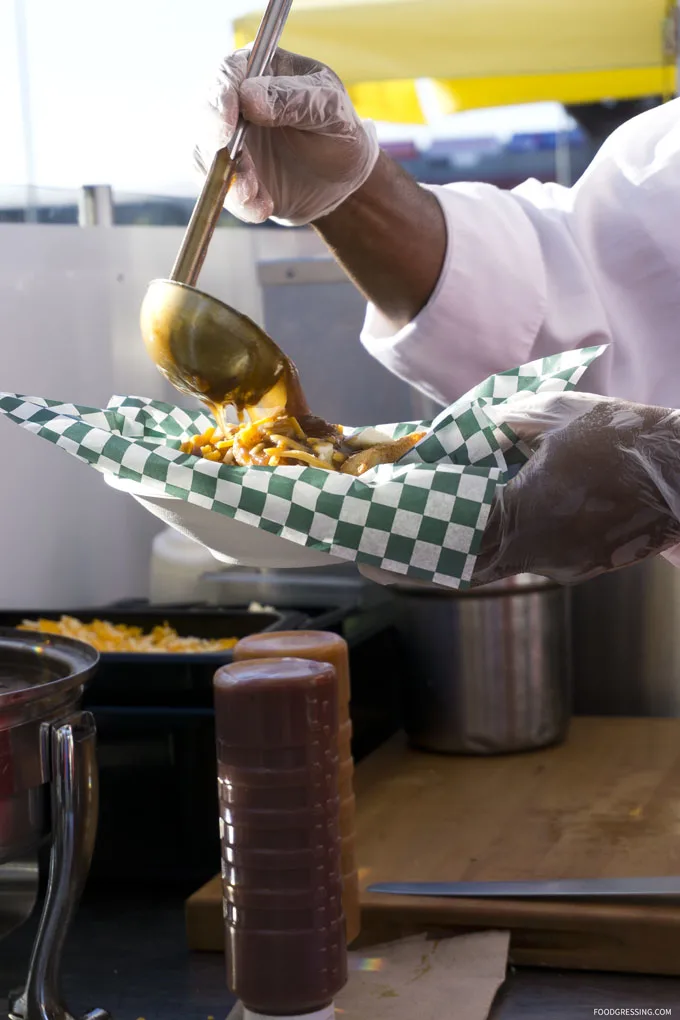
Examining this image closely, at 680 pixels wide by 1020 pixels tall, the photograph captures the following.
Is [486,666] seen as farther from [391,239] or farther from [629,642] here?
[391,239]

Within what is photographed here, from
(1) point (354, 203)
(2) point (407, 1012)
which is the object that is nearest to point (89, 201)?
(1) point (354, 203)

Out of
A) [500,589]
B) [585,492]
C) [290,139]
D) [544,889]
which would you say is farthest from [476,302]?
[544,889]

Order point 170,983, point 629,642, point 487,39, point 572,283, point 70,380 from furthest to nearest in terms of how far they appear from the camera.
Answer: point 487,39
point 629,642
point 70,380
point 572,283
point 170,983

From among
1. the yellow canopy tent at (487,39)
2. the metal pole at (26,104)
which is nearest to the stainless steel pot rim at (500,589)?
the metal pole at (26,104)

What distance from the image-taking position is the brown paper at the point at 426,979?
0.99 m

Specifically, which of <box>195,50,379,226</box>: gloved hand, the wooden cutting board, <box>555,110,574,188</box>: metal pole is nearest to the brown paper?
the wooden cutting board

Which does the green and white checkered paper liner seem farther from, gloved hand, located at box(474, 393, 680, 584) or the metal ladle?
the metal ladle

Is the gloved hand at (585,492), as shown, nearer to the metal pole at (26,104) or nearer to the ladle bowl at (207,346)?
the ladle bowl at (207,346)

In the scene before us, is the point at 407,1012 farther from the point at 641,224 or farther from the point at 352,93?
the point at 352,93

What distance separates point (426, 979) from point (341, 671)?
11.4 inches

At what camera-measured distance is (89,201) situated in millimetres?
1828

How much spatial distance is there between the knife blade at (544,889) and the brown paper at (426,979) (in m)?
0.04

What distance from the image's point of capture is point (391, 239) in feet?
4.31

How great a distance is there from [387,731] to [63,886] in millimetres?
980
